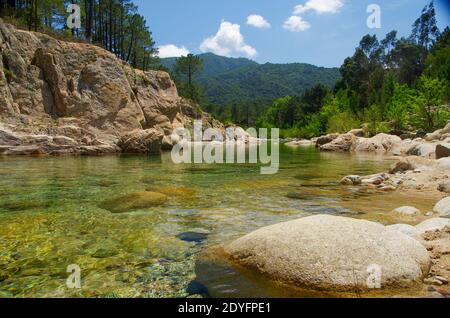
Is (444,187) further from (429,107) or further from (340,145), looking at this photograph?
(429,107)

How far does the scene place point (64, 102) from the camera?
3244 cm

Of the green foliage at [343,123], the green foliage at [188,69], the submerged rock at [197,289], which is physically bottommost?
the submerged rock at [197,289]

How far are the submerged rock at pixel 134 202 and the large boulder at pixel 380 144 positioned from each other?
2880 centimetres

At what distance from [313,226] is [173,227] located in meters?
3.18

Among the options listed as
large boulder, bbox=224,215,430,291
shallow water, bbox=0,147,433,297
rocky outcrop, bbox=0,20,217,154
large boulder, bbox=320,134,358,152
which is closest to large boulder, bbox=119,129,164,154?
rocky outcrop, bbox=0,20,217,154

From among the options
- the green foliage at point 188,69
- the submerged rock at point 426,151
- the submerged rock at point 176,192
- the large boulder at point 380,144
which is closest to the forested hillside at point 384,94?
the large boulder at point 380,144

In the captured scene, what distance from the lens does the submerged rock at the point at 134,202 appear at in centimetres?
874

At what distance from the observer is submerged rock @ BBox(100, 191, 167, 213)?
8742 millimetres

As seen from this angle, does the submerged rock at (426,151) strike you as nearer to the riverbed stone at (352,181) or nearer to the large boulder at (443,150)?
the large boulder at (443,150)

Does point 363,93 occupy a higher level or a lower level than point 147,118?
higher

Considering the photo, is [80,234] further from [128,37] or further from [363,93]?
[363,93]

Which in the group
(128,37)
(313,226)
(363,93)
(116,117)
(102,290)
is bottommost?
(102,290)
